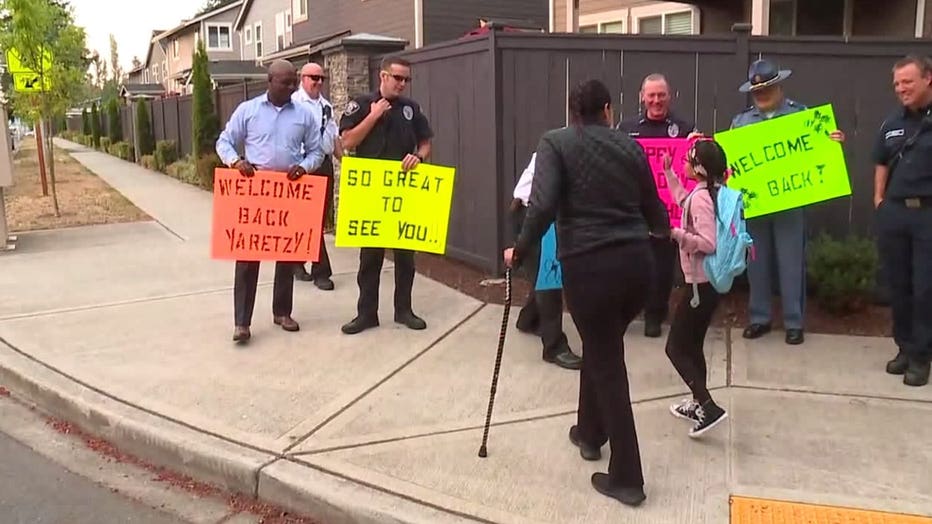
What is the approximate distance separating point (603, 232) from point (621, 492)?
115 centimetres

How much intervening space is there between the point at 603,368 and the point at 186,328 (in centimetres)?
397

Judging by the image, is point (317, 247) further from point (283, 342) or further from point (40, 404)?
point (40, 404)

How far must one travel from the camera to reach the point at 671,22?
14.8 meters

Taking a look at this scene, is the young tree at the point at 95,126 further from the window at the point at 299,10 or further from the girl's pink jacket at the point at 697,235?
the girl's pink jacket at the point at 697,235

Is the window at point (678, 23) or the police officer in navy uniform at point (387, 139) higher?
the window at point (678, 23)

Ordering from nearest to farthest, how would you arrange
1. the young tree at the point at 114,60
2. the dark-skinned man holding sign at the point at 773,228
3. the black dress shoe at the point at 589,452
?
the black dress shoe at the point at 589,452, the dark-skinned man holding sign at the point at 773,228, the young tree at the point at 114,60

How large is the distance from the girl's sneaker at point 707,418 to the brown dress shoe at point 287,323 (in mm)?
3198

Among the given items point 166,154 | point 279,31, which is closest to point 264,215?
point 166,154

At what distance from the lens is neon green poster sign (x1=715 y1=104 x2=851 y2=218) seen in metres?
6.00

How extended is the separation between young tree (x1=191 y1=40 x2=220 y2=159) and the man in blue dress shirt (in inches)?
531

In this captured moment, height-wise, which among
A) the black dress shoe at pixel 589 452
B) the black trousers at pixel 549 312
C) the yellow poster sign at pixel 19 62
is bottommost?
the black dress shoe at pixel 589 452

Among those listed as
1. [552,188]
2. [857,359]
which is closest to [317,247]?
[552,188]

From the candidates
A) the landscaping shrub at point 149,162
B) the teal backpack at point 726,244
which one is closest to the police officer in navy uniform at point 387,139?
the teal backpack at point 726,244

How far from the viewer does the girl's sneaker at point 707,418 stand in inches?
175
